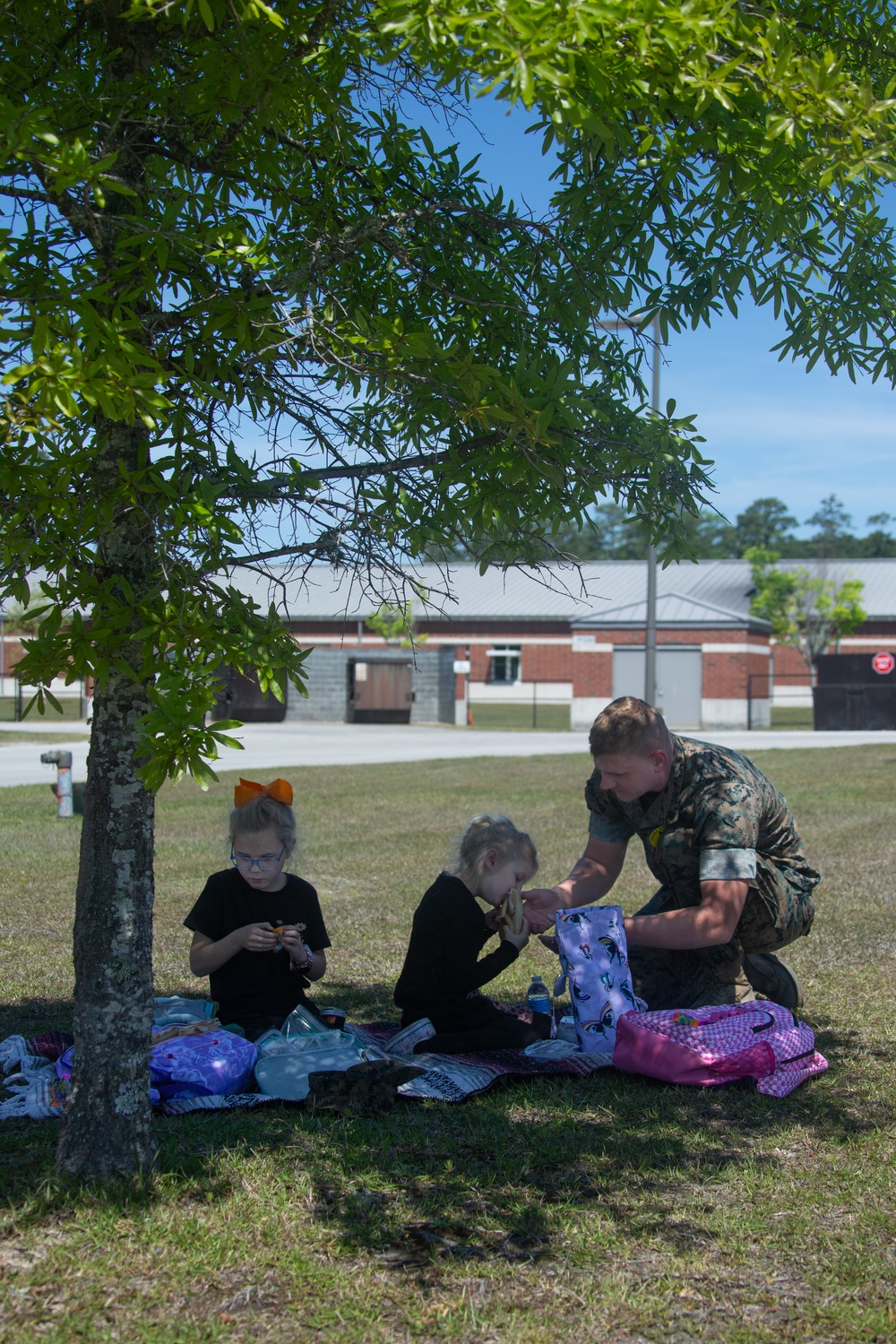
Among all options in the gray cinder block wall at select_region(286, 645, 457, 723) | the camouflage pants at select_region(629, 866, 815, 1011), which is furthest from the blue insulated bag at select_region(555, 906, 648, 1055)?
the gray cinder block wall at select_region(286, 645, 457, 723)

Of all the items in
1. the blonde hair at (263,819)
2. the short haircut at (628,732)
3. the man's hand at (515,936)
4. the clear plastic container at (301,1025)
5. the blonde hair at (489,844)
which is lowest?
the clear plastic container at (301,1025)

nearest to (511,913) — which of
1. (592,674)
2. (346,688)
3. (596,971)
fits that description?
(596,971)

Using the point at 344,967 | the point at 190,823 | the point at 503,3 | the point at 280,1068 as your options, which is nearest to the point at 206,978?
the point at 344,967

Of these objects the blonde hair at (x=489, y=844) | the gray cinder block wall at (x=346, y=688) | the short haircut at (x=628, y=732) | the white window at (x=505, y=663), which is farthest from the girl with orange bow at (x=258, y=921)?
the white window at (x=505, y=663)

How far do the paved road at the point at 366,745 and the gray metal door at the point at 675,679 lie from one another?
16.3ft

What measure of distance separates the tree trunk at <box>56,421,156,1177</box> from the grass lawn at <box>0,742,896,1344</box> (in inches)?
5.8

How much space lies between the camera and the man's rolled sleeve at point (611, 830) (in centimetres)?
495

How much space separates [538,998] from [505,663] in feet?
162

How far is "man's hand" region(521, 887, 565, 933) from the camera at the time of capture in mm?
4570

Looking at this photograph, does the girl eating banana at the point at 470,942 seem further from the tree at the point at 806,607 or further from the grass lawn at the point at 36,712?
the tree at the point at 806,607

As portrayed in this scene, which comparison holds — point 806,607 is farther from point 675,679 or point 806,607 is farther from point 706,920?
point 706,920

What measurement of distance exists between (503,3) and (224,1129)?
10.1 ft

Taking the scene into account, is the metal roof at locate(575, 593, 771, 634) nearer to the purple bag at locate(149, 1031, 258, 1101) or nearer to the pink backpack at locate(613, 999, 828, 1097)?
the pink backpack at locate(613, 999, 828, 1097)

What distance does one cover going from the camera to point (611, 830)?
495 cm
